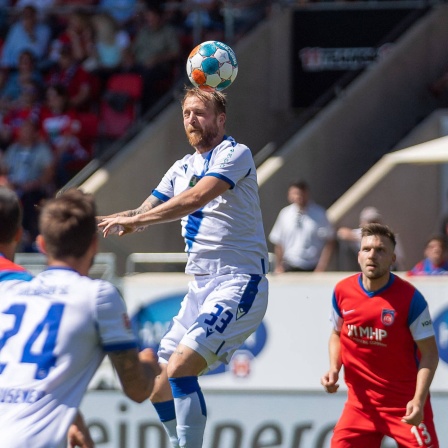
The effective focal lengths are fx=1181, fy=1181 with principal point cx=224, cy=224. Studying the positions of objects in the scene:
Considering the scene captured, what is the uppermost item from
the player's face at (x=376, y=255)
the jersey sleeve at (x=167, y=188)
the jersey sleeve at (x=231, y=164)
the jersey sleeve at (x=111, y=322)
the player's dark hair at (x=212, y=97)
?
the player's dark hair at (x=212, y=97)

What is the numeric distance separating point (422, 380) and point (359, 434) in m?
0.63

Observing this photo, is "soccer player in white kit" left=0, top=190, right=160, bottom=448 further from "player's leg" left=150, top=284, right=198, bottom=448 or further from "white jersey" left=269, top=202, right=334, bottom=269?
"white jersey" left=269, top=202, right=334, bottom=269

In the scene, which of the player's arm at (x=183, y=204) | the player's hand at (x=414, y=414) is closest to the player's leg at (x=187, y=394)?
the player's arm at (x=183, y=204)

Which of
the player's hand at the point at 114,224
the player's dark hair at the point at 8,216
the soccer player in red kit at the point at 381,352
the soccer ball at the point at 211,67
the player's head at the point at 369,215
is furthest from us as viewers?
the player's head at the point at 369,215

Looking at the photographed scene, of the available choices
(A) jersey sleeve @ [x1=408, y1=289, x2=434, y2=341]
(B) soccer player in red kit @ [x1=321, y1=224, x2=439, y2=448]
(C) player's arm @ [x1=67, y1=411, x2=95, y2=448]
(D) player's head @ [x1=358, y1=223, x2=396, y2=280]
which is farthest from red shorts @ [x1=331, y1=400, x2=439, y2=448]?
(C) player's arm @ [x1=67, y1=411, x2=95, y2=448]

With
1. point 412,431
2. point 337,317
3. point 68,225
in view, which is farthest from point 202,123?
point 68,225

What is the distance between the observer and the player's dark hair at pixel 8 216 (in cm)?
519

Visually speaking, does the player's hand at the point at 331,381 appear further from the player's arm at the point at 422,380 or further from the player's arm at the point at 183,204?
the player's arm at the point at 183,204

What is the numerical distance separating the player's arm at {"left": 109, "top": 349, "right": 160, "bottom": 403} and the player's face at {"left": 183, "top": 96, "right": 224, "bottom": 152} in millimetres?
2640

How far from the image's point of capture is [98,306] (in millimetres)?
4555

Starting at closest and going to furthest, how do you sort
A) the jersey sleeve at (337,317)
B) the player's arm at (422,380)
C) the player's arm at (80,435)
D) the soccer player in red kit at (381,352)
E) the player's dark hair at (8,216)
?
1. the player's dark hair at (8,216)
2. the player's arm at (80,435)
3. the player's arm at (422,380)
4. the soccer player in red kit at (381,352)
5. the jersey sleeve at (337,317)

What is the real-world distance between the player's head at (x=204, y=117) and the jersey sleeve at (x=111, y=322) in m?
2.61

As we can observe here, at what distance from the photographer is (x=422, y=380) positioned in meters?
7.02

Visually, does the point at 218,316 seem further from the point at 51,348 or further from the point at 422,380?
the point at 51,348
